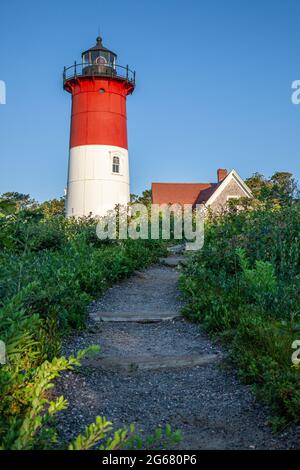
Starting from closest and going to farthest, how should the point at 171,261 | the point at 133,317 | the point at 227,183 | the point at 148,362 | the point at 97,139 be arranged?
1. the point at 148,362
2. the point at 133,317
3. the point at 171,261
4. the point at 97,139
5. the point at 227,183

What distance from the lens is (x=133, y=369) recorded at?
479 cm

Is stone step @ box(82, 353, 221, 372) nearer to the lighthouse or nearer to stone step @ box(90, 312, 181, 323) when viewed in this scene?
stone step @ box(90, 312, 181, 323)

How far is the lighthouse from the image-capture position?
77.8 feet

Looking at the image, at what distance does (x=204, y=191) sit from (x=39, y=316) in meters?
25.5

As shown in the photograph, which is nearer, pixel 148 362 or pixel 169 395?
pixel 169 395

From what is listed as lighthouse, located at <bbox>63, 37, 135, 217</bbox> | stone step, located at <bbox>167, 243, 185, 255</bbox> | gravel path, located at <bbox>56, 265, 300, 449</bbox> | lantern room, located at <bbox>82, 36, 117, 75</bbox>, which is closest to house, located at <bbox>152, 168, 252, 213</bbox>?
lighthouse, located at <bbox>63, 37, 135, 217</bbox>

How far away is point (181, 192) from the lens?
2986 cm

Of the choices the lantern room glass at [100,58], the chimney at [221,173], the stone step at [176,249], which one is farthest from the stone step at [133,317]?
the chimney at [221,173]

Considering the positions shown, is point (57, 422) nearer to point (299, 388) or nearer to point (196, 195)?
point (299, 388)

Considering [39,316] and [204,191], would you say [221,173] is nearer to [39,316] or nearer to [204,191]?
[204,191]

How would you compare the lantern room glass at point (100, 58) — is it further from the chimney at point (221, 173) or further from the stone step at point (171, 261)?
the stone step at point (171, 261)

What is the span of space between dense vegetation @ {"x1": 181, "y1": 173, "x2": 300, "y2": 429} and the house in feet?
51.9

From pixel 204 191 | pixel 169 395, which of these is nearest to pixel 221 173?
pixel 204 191

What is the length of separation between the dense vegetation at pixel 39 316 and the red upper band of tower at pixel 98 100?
13.2 metres
